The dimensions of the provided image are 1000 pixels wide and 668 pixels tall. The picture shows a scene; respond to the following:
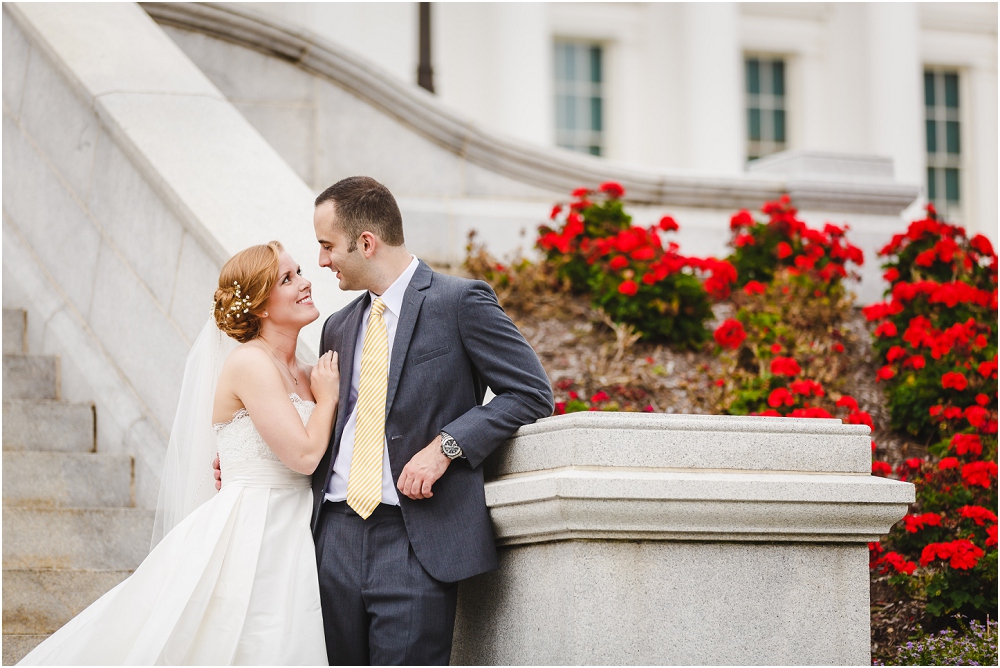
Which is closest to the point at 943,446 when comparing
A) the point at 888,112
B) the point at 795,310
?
the point at 795,310

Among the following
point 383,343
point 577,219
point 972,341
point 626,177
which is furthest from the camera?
point 626,177

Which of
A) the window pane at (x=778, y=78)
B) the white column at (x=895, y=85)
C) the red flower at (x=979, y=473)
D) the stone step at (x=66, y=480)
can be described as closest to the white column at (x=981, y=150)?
the white column at (x=895, y=85)

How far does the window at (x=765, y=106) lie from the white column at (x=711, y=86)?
1.70m

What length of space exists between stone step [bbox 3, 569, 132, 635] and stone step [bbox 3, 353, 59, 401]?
1668mm

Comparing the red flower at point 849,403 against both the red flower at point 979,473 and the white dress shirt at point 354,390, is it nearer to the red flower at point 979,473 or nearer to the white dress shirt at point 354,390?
the red flower at point 979,473

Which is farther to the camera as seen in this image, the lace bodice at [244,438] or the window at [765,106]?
the window at [765,106]

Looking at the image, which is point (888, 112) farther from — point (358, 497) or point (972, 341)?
point (358, 497)

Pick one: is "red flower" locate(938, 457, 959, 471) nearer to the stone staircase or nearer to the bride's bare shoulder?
the bride's bare shoulder

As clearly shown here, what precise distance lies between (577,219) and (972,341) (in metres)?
2.81

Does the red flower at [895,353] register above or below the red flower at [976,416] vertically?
above

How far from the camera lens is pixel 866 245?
9547 millimetres

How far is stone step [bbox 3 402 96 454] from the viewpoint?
5.99 metres

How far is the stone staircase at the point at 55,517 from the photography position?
4.98m

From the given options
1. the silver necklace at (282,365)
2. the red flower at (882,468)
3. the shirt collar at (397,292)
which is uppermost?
the shirt collar at (397,292)
